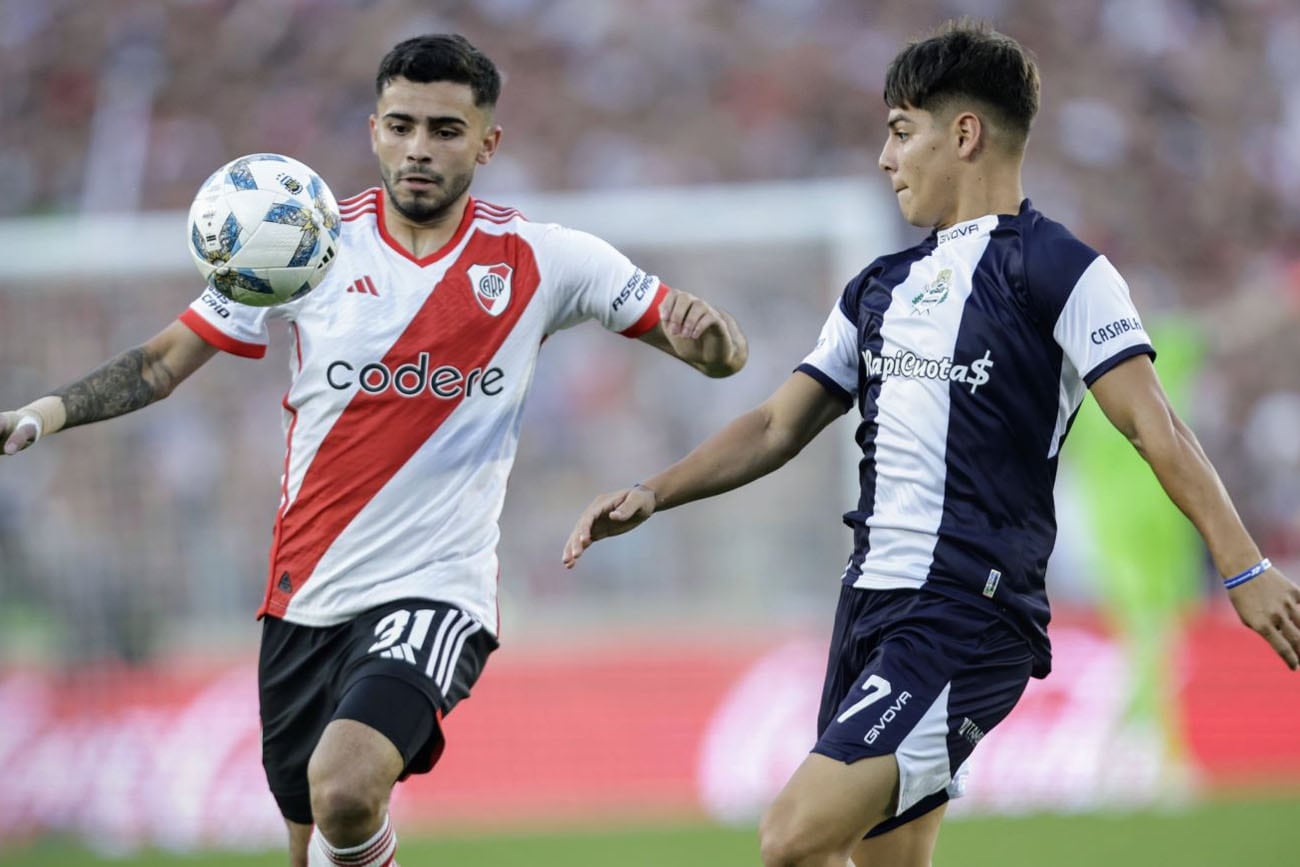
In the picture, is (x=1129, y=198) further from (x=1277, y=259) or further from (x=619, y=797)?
(x=619, y=797)

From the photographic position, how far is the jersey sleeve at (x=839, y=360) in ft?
17.2

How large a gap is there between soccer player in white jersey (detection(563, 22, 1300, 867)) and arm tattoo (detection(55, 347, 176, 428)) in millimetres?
1594

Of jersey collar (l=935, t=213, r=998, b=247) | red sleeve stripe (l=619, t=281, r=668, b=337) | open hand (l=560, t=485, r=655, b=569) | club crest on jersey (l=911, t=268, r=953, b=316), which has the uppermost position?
jersey collar (l=935, t=213, r=998, b=247)

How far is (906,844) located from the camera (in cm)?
493

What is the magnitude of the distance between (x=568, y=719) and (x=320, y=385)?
642 cm

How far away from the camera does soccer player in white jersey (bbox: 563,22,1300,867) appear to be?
4.49 m

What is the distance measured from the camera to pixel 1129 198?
1725 centimetres

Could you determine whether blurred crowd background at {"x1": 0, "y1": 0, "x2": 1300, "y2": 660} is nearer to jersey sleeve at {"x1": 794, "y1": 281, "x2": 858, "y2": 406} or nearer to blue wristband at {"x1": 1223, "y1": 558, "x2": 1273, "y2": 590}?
jersey sleeve at {"x1": 794, "y1": 281, "x2": 858, "y2": 406}

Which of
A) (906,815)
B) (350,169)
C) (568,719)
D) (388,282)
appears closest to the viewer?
(906,815)

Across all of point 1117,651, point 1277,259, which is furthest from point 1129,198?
point 1117,651

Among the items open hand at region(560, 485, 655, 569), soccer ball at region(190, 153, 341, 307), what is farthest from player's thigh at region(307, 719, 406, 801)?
soccer ball at region(190, 153, 341, 307)

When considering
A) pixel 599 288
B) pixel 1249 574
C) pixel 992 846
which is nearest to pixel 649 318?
pixel 599 288

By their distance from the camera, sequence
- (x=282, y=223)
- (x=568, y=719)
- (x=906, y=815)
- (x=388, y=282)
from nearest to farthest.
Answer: (x=906, y=815) < (x=282, y=223) < (x=388, y=282) < (x=568, y=719)

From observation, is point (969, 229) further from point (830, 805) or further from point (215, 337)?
point (215, 337)
